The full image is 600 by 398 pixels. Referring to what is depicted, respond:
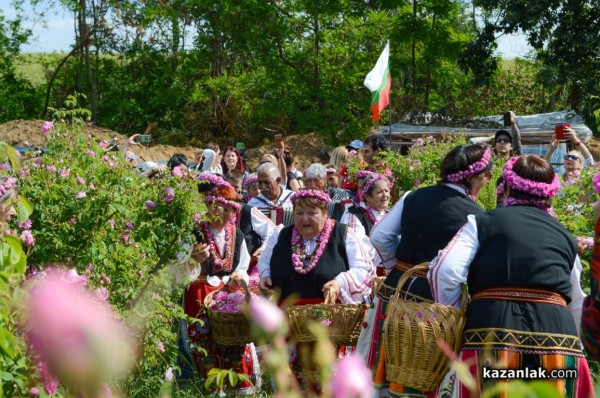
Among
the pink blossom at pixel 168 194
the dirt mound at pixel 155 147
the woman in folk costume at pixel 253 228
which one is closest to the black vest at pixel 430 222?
the pink blossom at pixel 168 194

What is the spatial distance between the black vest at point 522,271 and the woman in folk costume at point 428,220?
1.89ft

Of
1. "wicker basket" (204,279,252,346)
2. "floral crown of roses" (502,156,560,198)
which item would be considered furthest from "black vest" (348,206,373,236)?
"floral crown of roses" (502,156,560,198)

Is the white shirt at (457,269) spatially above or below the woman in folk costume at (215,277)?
above

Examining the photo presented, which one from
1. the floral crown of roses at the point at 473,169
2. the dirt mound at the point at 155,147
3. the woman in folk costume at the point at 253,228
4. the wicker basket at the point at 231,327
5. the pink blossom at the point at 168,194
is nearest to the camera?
the floral crown of roses at the point at 473,169

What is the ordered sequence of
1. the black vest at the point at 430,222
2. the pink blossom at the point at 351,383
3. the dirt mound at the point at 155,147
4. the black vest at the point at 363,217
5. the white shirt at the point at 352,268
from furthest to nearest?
the dirt mound at the point at 155,147, the black vest at the point at 363,217, the white shirt at the point at 352,268, the black vest at the point at 430,222, the pink blossom at the point at 351,383

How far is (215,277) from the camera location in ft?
21.0

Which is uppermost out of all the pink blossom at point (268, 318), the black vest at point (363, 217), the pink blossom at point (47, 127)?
the pink blossom at point (268, 318)

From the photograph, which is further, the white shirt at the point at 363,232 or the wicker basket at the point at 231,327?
the white shirt at the point at 363,232

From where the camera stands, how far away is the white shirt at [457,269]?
379 cm

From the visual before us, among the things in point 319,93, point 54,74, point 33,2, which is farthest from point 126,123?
point 319,93

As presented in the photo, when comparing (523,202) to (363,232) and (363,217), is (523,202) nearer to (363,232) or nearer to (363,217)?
(363,232)

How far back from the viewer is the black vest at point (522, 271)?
368 centimetres

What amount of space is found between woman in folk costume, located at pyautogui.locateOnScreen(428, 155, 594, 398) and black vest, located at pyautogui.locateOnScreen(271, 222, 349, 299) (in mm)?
1802

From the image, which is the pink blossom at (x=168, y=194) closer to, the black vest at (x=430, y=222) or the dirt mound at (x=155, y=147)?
the black vest at (x=430, y=222)
